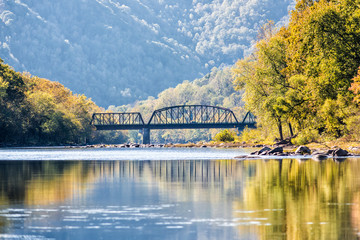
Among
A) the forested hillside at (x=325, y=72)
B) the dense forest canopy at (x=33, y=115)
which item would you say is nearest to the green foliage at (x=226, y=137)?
the dense forest canopy at (x=33, y=115)

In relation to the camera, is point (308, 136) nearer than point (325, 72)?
No

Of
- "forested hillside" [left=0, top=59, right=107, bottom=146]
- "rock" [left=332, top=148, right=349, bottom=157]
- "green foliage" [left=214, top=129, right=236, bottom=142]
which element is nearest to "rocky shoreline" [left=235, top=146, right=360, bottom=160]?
"rock" [left=332, top=148, right=349, bottom=157]

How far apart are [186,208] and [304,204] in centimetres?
386

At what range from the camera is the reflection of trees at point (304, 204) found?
15531mm

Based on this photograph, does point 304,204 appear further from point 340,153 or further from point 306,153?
point 306,153

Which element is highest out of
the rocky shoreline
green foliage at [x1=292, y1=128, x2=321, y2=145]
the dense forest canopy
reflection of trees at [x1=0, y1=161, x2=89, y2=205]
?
the dense forest canopy

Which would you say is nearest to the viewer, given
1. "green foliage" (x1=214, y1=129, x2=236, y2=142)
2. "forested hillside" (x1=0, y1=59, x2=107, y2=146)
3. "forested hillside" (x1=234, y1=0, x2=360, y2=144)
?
"forested hillside" (x1=234, y1=0, x2=360, y2=144)

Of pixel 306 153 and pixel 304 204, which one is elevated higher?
pixel 306 153

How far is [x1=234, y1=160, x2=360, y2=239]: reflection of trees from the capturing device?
51.0 ft

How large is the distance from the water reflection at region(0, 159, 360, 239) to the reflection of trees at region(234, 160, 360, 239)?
0.08 feet

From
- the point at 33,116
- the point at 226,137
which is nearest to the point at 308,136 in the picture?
the point at 226,137

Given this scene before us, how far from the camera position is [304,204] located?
809 inches

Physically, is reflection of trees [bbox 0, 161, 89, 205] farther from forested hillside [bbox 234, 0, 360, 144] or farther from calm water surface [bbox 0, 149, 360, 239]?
forested hillside [bbox 234, 0, 360, 144]

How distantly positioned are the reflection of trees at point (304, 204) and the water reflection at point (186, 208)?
0.08ft
